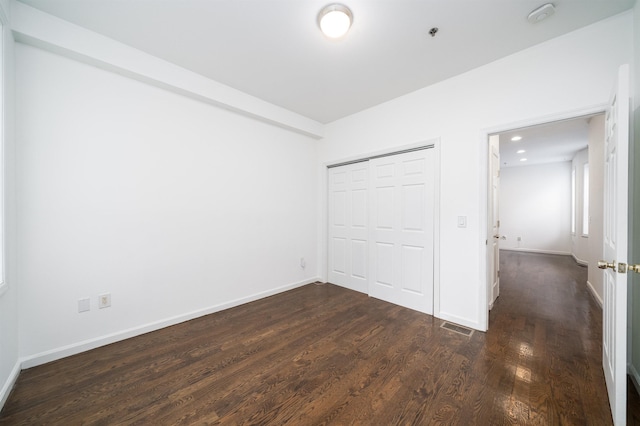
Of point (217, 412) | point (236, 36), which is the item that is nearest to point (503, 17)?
point (236, 36)

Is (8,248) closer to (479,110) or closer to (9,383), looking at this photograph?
(9,383)

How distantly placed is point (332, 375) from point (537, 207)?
873 cm

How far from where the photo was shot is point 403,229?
10.7 ft

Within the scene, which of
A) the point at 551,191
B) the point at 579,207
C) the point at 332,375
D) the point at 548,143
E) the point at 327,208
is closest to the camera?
the point at 332,375

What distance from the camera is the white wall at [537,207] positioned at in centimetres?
695

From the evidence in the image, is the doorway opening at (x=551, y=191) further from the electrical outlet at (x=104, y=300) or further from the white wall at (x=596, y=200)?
the electrical outlet at (x=104, y=300)

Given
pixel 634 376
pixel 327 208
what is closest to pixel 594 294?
pixel 634 376

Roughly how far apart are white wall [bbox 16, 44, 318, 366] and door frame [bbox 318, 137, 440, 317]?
3.57ft

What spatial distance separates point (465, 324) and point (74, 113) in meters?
4.42

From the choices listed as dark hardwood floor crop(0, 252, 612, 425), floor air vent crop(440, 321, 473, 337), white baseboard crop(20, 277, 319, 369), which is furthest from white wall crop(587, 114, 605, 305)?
white baseboard crop(20, 277, 319, 369)

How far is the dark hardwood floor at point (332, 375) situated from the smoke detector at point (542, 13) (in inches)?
111

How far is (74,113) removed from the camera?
2156 millimetres

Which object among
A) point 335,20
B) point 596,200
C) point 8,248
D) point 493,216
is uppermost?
point 335,20

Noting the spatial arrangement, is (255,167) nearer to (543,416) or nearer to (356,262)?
(356,262)
